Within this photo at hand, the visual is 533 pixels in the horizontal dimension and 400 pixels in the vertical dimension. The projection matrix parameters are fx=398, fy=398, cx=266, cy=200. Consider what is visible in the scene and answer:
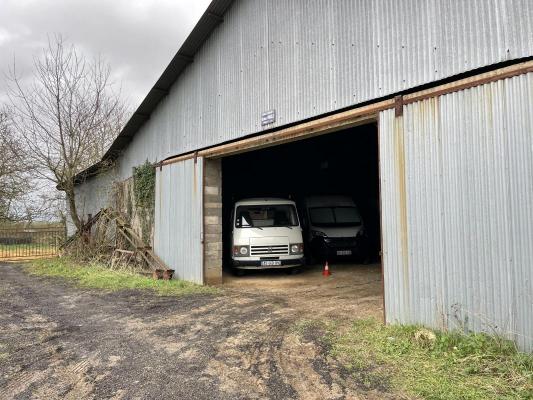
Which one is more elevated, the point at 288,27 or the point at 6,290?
the point at 288,27

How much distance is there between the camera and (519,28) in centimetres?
438

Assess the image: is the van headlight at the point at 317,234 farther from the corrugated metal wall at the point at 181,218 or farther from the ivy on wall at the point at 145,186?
the ivy on wall at the point at 145,186

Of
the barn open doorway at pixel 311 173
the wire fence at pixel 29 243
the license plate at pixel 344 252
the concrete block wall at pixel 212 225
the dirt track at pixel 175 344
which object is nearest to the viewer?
the dirt track at pixel 175 344

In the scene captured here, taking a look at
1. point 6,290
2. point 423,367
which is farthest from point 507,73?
point 6,290

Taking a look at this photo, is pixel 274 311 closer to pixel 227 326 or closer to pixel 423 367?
pixel 227 326

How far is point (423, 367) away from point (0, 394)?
426cm

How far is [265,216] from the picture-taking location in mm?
11266

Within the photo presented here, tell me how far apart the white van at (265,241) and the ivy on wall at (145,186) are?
2.86 m

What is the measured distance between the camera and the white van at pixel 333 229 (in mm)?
12336

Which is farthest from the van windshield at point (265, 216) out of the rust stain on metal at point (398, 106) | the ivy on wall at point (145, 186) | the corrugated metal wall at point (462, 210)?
the rust stain on metal at point (398, 106)

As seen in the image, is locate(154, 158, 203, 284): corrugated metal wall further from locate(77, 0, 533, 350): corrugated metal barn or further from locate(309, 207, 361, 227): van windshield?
locate(309, 207, 361, 227): van windshield

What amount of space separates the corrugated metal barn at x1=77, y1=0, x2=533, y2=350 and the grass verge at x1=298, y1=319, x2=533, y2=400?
259 millimetres

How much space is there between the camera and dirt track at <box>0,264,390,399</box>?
3967 millimetres

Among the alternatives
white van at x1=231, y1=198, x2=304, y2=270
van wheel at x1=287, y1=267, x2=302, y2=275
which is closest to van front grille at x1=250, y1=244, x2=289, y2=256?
white van at x1=231, y1=198, x2=304, y2=270
